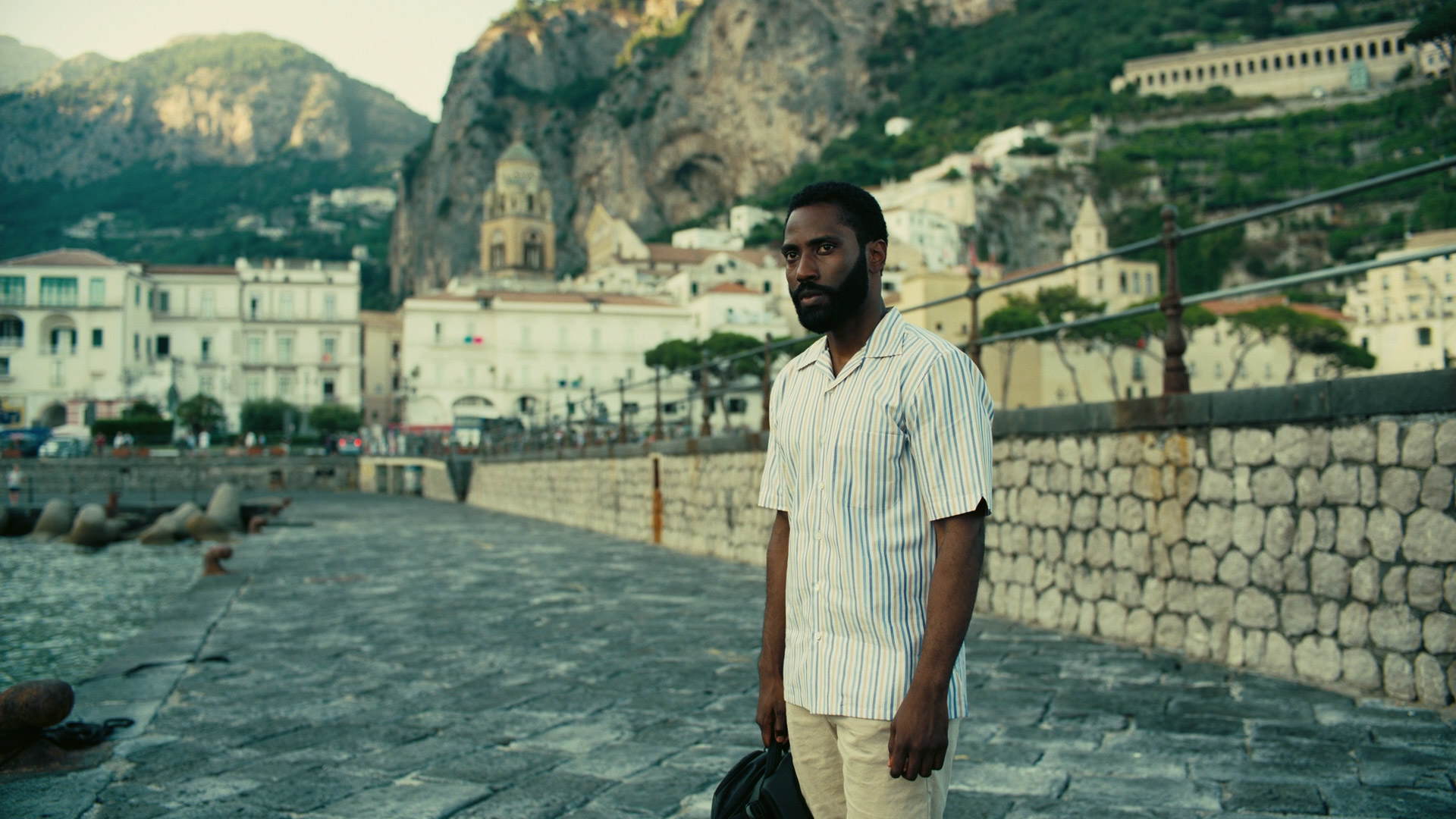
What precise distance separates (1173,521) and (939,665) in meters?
3.90

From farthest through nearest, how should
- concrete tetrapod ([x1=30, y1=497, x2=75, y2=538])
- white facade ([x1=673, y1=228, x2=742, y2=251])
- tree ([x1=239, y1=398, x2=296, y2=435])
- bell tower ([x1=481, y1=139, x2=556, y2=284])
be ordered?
white facade ([x1=673, y1=228, x2=742, y2=251]) < bell tower ([x1=481, y1=139, x2=556, y2=284]) < tree ([x1=239, y1=398, x2=296, y2=435]) < concrete tetrapod ([x1=30, y1=497, x2=75, y2=538])

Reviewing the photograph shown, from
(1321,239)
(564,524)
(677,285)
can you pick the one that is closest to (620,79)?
(677,285)

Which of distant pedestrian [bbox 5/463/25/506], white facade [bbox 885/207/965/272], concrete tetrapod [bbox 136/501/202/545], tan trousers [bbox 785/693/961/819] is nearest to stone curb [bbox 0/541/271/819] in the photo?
tan trousers [bbox 785/693/961/819]

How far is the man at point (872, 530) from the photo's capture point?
1431 millimetres

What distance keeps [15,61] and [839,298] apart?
14696 mm

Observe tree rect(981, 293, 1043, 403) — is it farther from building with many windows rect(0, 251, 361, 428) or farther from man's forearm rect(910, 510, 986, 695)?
man's forearm rect(910, 510, 986, 695)

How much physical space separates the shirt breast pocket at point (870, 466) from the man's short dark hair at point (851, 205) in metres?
0.34

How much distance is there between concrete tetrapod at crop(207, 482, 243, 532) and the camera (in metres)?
18.4

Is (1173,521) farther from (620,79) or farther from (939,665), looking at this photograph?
(620,79)

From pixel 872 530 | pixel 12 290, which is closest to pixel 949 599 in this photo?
pixel 872 530

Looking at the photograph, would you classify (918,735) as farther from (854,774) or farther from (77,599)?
(77,599)

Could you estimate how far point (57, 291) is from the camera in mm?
59219

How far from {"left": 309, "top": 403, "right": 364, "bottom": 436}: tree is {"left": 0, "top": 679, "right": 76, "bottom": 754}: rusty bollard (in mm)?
60398

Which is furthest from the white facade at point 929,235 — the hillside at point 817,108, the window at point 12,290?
the window at point 12,290
